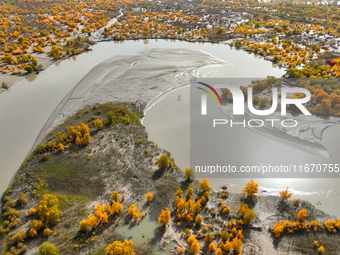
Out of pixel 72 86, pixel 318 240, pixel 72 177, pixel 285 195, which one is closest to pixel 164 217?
pixel 72 177

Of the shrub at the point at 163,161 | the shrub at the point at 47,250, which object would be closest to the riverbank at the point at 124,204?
the shrub at the point at 163,161

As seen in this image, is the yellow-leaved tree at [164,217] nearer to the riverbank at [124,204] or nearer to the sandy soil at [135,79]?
the riverbank at [124,204]

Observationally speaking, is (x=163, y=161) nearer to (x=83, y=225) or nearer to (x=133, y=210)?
(x=133, y=210)

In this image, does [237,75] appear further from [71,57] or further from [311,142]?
[71,57]

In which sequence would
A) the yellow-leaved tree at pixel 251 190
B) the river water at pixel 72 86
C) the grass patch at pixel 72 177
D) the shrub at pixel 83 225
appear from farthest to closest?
the river water at pixel 72 86
the grass patch at pixel 72 177
the yellow-leaved tree at pixel 251 190
the shrub at pixel 83 225

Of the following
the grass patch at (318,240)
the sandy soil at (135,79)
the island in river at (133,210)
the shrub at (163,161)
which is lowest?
the grass patch at (318,240)

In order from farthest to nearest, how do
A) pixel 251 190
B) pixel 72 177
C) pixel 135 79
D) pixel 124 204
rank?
1. pixel 135 79
2. pixel 72 177
3. pixel 251 190
4. pixel 124 204

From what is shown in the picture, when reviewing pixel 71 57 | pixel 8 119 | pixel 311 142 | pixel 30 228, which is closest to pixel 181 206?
pixel 30 228

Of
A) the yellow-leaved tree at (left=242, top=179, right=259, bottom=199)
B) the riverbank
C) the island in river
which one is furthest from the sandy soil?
the yellow-leaved tree at (left=242, top=179, right=259, bottom=199)
